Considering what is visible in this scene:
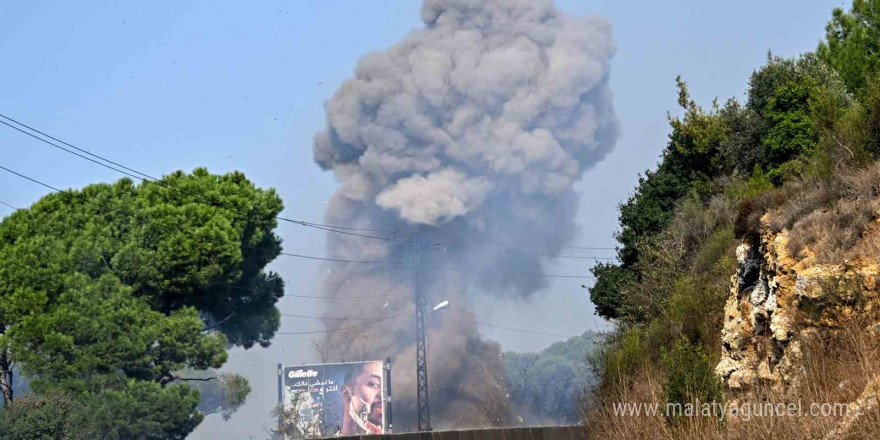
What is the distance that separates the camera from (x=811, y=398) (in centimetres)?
1048

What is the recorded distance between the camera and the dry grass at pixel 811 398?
932 cm

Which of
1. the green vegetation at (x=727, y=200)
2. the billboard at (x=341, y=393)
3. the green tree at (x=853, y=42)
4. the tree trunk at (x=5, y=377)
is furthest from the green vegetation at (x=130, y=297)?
the green tree at (x=853, y=42)

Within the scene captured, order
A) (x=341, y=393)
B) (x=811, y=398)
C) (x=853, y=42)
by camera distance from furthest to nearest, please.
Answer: (x=341, y=393), (x=853, y=42), (x=811, y=398)

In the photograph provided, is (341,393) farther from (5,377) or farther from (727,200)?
(727,200)

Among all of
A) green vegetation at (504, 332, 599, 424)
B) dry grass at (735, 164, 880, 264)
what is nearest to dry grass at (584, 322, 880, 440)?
dry grass at (735, 164, 880, 264)

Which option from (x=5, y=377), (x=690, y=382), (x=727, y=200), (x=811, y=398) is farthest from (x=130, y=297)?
(x=811, y=398)

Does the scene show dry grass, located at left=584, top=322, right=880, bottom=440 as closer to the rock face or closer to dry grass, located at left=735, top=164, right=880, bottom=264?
the rock face

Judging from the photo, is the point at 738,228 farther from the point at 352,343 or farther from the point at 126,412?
the point at 352,343

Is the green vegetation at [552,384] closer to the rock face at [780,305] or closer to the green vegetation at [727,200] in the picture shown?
the green vegetation at [727,200]

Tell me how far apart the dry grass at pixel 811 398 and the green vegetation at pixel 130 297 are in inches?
1220

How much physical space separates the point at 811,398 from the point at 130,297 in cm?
3807

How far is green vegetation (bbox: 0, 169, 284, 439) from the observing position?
4019cm

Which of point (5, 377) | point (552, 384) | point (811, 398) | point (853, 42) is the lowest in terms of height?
point (811, 398)

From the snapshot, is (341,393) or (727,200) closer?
(727,200)
